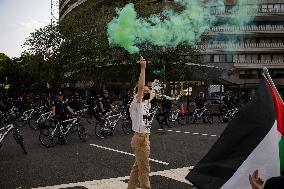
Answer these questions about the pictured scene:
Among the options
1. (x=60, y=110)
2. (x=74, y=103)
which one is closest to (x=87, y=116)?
(x=74, y=103)

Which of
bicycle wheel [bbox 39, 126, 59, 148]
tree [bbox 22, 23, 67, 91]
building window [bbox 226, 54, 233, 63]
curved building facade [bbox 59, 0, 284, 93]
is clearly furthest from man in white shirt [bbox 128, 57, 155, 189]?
building window [bbox 226, 54, 233, 63]

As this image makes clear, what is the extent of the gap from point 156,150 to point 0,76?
70.4m

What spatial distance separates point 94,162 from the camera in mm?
10875

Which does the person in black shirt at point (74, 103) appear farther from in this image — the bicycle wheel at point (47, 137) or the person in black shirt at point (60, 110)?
the bicycle wheel at point (47, 137)

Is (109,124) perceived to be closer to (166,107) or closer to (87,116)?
(166,107)

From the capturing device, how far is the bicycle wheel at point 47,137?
14.4 meters

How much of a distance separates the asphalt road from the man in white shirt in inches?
57.2

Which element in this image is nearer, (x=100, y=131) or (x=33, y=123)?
(x=100, y=131)

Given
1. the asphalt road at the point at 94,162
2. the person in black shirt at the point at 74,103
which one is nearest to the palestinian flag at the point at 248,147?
the asphalt road at the point at 94,162

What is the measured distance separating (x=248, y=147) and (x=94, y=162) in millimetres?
8136

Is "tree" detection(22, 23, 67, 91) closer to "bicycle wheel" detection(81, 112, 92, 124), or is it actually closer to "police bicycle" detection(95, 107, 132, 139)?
"bicycle wheel" detection(81, 112, 92, 124)

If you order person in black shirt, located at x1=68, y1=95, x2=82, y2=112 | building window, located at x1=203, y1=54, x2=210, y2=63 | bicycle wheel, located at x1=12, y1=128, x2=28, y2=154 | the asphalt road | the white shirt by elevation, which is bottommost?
the asphalt road

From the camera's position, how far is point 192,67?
119 ft

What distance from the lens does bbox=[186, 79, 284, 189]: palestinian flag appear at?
10.0ft
